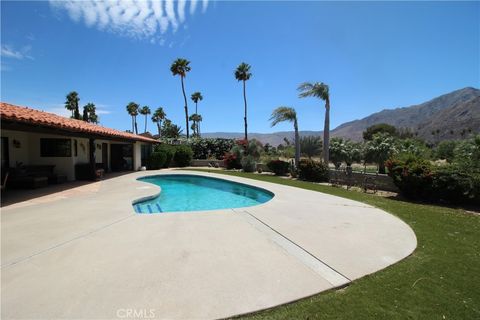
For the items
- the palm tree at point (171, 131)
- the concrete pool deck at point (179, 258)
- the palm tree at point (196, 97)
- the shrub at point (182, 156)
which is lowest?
the concrete pool deck at point (179, 258)

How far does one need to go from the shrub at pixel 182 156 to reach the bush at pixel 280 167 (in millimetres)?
9503

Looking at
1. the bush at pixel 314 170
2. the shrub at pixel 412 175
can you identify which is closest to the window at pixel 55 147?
the bush at pixel 314 170

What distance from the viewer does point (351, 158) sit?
77.2 ft

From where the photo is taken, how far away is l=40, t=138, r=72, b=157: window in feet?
45.9

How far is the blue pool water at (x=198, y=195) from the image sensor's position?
1055 centimetres

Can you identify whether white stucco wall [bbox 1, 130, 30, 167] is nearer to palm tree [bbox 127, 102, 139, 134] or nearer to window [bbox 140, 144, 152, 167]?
window [bbox 140, 144, 152, 167]

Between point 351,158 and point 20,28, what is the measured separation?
22645 millimetres

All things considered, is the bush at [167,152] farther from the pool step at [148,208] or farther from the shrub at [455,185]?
the shrub at [455,185]

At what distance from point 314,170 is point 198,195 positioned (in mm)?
6924

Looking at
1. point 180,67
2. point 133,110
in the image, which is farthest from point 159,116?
point 180,67

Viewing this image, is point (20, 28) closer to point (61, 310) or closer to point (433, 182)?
point (61, 310)

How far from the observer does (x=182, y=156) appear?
84.7 ft

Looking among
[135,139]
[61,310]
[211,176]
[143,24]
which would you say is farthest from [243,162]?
[61,310]

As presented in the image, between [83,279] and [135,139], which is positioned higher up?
[135,139]
